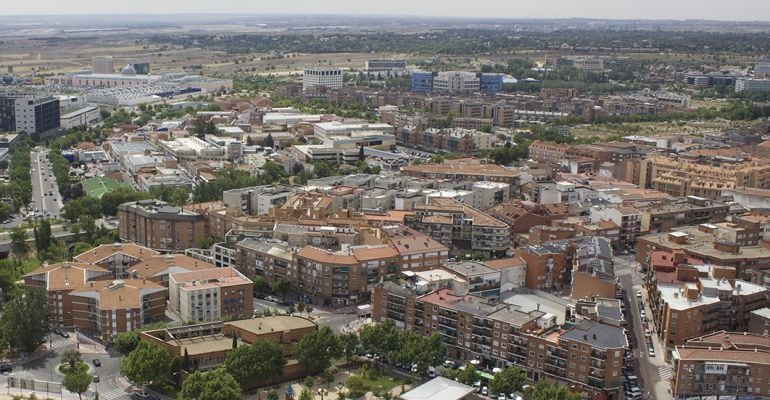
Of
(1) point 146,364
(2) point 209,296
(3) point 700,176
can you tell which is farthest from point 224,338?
(3) point 700,176

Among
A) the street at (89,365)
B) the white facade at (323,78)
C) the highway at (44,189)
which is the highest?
the white facade at (323,78)

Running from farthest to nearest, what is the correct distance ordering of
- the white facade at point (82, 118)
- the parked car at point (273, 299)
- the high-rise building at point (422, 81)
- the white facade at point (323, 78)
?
the white facade at point (323, 78) → the high-rise building at point (422, 81) → the white facade at point (82, 118) → the parked car at point (273, 299)

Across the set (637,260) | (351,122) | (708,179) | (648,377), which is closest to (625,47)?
(351,122)

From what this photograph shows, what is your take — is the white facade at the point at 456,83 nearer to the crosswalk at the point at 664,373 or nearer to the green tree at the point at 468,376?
the crosswalk at the point at 664,373

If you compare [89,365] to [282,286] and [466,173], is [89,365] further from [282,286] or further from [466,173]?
[466,173]

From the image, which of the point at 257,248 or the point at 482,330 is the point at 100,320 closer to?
the point at 257,248

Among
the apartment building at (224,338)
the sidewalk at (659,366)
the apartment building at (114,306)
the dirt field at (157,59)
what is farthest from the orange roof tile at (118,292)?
the dirt field at (157,59)

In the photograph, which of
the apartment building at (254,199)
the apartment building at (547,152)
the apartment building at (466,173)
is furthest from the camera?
the apartment building at (547,152)
